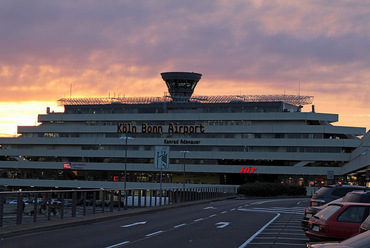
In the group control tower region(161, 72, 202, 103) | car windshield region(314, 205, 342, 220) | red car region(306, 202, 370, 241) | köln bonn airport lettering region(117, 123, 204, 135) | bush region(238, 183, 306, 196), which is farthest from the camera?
control tower region(161, 72, 202, 103)

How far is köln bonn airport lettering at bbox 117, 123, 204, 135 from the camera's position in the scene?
370ft

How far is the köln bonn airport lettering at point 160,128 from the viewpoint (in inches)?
4437

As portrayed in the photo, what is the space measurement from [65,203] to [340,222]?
12831 mm

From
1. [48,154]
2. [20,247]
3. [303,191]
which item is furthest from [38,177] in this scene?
[20,247]

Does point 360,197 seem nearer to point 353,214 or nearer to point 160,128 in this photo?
point 353,214

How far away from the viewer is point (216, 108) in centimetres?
11438

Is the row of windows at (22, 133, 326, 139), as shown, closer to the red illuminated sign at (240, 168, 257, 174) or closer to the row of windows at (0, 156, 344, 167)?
the row of windows at (0, 156, 344, 167)

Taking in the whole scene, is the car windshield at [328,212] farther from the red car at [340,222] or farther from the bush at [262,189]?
the bush at [262,189]

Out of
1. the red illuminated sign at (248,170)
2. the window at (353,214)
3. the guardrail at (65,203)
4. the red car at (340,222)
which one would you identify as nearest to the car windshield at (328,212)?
the red car at (340,222)

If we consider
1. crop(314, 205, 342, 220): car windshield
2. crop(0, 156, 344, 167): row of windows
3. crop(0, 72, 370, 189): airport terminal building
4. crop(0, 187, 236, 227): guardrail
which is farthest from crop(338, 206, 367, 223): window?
crop(0, 156, 344, 167): row of windows

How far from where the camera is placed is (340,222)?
14891 mm

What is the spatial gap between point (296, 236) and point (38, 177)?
106025 millimetres

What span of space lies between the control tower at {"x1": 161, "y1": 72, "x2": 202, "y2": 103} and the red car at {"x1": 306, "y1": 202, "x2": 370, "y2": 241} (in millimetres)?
111263

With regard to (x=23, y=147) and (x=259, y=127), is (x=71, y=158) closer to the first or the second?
(x=23, y=147)
